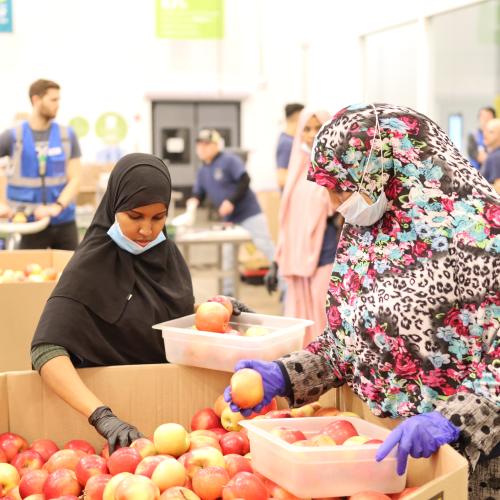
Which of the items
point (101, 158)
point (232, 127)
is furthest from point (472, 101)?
point (101, 158)

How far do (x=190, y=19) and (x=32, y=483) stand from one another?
854 cm

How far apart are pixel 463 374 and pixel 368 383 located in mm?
→ 221

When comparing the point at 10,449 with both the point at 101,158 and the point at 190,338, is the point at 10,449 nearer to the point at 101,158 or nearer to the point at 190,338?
the point at 190,338

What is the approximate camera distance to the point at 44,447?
75.0 inches

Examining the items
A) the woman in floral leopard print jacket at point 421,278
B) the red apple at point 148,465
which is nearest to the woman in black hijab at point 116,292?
the red apple at point 148,465

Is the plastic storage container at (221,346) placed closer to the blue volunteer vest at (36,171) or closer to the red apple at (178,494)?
the red apple at (178,494)

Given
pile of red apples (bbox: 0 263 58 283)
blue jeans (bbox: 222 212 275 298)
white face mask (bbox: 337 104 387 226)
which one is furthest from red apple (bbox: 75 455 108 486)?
blue jeans (bbox: 222 212 275 298)

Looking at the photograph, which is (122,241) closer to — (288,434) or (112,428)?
(112,428)

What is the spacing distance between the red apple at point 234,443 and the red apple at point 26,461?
434 millimetres

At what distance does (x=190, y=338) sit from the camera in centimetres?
202

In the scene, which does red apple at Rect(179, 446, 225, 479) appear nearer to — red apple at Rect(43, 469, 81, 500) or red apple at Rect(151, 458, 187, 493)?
red apple at Rect(151, 458, 187, 493)

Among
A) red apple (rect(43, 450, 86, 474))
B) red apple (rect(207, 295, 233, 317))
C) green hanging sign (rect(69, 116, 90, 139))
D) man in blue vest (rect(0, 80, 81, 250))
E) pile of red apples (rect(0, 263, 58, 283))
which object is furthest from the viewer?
green hanging sign (rect(69, 116, 90, 139))

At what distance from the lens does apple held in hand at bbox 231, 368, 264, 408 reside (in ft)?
5.68

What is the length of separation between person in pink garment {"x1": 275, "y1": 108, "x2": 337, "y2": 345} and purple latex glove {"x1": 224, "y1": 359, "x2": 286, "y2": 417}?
92.0 inches
